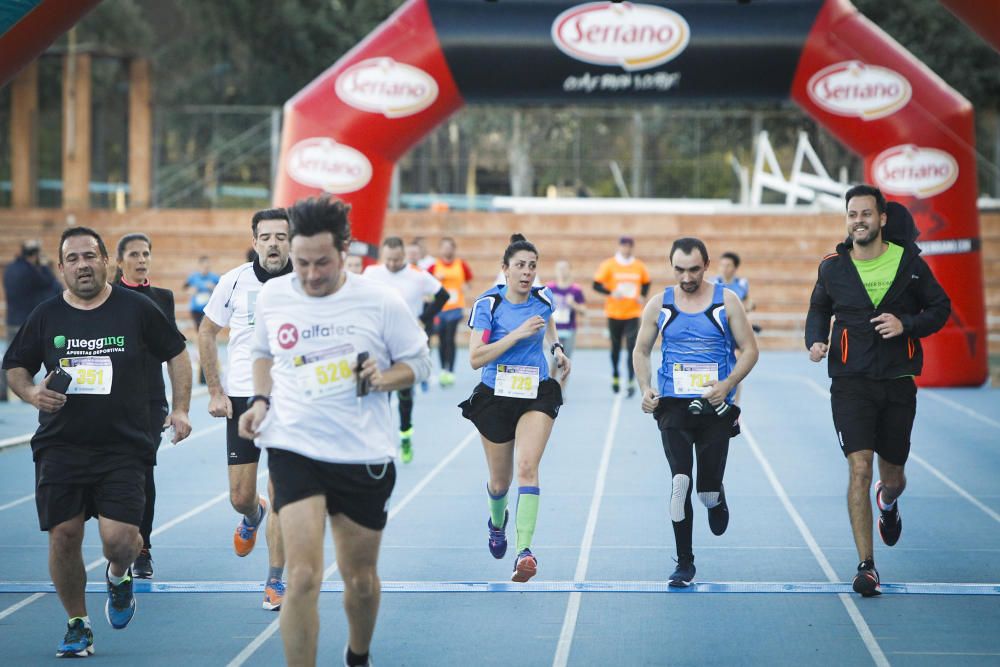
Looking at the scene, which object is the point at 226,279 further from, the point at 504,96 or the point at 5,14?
the point at 504,96

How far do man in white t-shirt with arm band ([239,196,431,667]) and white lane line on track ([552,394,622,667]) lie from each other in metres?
1.20

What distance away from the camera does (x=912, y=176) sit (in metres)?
16.8

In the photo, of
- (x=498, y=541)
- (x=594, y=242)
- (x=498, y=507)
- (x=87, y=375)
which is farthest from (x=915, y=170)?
(x=87, y=375)

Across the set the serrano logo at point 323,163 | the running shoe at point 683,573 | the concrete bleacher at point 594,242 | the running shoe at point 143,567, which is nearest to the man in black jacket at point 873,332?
the running shoe at point 683,573

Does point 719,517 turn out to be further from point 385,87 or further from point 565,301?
point 565,301

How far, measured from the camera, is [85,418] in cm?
591

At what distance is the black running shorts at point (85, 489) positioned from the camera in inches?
229

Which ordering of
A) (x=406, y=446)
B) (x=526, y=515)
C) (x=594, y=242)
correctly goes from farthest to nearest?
(x=594, y=242)
(x=406, y=446)
(x=526, y=515)

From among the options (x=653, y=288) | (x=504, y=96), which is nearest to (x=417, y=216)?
(x=653, y=288)

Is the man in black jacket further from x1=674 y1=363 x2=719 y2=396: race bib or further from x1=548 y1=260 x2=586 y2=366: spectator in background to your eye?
x1=548 y1=260 x2=586 y2=366: spectator in background

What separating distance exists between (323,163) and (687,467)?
972 centimetres

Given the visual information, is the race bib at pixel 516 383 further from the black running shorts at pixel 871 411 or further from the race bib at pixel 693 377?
the black running shorts at pixel 871 411

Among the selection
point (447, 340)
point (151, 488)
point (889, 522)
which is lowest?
point (889, 522)

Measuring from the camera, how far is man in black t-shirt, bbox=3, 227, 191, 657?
5828mm
